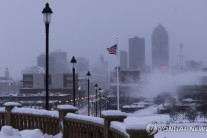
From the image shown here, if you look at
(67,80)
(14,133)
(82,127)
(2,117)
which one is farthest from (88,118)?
(67,80)

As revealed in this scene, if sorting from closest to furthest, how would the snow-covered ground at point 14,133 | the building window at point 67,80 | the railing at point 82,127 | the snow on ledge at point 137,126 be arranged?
the snow on ledge at point 137,126 < the railing at point 82,127 < the snow-covered ground at point 14,133 < the building window at point 67,80

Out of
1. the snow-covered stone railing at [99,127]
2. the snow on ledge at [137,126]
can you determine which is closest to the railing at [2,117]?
the snow-covered stone railing at [99,127]

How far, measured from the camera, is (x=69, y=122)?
869 centimetres

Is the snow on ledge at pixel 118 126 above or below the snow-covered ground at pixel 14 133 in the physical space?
above

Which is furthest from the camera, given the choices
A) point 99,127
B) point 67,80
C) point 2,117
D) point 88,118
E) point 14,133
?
point 67,80

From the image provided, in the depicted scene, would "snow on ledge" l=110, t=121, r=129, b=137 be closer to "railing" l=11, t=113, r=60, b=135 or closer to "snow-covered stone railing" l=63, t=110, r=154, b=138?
"snow-covered stone railing" l=63, t=110, r=154, b=138

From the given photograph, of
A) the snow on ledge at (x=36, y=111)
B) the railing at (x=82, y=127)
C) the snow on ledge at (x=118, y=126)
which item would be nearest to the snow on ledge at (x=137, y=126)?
the snow on ledge at (x=118, y=126)

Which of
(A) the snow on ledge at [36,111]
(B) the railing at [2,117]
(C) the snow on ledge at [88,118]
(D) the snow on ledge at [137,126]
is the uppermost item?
(D) the snow on ledge at [137,126]

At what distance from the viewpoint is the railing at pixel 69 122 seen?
6.10m

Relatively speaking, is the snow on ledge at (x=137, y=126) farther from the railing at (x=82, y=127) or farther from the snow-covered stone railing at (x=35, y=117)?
the snow-covered stone railing at (x=35, y=117)

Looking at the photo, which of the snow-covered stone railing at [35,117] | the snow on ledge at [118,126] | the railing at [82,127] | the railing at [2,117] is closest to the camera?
the snow on ledge at [118,126]

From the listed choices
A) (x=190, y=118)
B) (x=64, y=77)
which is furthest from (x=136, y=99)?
(x=190, y=118)

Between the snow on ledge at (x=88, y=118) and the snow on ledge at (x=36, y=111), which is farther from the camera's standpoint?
the snow on ledge at (x=36, y=111)

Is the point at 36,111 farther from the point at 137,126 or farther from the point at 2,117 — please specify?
the point at 137,126
